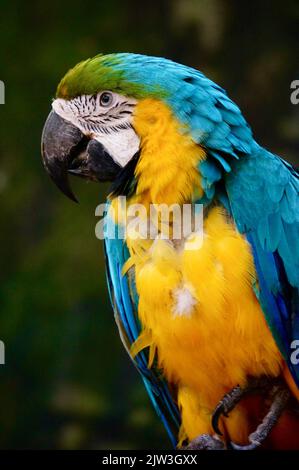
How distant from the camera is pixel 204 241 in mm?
1217

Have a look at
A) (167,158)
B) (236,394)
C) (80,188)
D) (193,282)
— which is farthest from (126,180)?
(80,188)

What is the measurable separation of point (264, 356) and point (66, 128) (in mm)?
492

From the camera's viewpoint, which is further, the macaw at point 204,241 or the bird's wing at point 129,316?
the bird's wing at point 129,316

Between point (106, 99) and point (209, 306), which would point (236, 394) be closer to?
point (209, 306)

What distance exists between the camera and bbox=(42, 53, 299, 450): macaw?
121cm

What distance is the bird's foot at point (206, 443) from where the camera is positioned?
4.22 feet

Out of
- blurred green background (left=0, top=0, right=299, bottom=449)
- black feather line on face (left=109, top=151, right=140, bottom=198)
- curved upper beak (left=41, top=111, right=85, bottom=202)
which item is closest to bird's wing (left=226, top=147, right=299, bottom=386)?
black feather line on face (left=109, top=151, right=140, bottom=198)

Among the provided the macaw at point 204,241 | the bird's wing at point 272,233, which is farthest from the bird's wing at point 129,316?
the bird's wing at point 272,233

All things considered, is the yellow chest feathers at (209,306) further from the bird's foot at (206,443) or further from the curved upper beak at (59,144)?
the curved upper beak at (59,144)

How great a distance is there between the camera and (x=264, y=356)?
1232mm

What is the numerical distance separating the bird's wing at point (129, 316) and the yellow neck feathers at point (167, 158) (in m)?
0.12

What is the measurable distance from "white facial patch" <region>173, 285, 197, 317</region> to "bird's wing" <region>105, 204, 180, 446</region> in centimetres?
12

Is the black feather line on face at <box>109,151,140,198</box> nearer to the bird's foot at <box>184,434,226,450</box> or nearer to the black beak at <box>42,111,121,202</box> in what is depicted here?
the black beak at <box>42,111,121,202</box>

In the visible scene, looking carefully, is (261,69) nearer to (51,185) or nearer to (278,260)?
(51,185)
